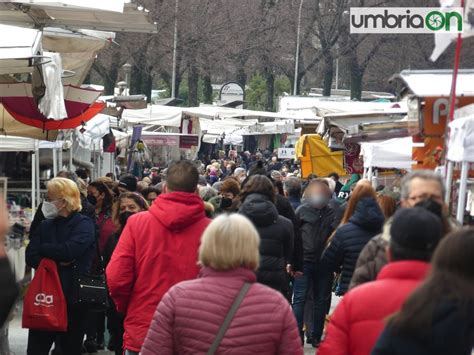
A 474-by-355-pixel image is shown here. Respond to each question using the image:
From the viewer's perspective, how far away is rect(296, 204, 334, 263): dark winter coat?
12609 mm

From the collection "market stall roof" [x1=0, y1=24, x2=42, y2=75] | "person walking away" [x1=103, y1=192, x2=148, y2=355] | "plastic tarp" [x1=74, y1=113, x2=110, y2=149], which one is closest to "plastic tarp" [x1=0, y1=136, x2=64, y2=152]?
"plastic tarp" [x1=74, y1=113, x2=110, y2=149]

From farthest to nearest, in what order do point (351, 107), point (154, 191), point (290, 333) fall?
point (351, 107), point (154, 191), point (290, 333)

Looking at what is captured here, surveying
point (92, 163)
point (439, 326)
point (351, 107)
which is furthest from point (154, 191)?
point (351, 107)

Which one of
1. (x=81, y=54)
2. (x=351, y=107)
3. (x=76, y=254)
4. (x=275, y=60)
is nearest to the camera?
(x=76, y=254)

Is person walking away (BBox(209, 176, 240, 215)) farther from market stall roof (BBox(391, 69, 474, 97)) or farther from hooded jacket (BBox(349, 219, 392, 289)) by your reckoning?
hooded jacket (BBox(349, 219, 392, 289))

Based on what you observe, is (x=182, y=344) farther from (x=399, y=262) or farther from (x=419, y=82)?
(x=419, y=82)

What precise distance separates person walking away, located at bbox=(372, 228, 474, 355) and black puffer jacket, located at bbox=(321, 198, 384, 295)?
478 centimetres

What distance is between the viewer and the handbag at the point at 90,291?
9.70m

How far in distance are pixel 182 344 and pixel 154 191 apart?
23.0 feet

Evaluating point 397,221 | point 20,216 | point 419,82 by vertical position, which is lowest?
point 20,216

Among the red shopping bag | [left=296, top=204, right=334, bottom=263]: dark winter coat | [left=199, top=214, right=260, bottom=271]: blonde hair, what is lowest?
the red shopping bag

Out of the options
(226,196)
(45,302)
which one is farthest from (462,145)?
(226,196)

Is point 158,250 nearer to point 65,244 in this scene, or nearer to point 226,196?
point 65,244

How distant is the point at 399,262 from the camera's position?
16.3 ft
